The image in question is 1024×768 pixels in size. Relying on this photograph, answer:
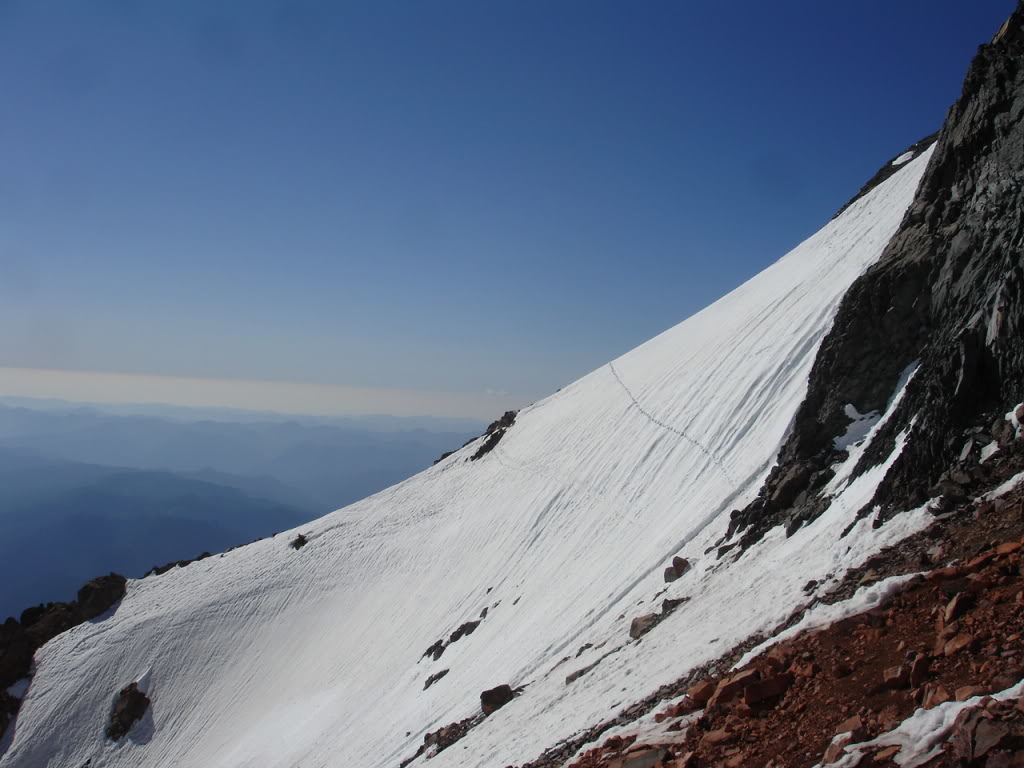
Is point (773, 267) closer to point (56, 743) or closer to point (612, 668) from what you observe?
point (612, 668)

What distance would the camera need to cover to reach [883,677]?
7348 mm

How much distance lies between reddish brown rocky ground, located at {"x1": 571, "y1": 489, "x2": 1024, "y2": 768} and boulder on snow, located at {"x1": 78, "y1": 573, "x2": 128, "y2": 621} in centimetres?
5651

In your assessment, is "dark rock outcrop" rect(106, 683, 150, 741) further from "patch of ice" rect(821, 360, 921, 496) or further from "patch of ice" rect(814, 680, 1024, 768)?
"patch of ice" rect(814, 680, 1024, 768)

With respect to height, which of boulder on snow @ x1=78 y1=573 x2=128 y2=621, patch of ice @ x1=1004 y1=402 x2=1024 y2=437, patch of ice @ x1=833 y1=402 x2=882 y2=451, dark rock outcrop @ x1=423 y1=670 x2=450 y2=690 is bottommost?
patch of ice @ x1=1004 y1=402 x2=1024 y2=437

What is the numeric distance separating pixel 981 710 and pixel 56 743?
52.7 m

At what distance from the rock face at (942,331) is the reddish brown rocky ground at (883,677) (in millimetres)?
3322

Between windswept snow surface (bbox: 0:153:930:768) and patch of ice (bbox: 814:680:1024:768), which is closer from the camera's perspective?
patch of ice (bbox: 814:680:1024:768)

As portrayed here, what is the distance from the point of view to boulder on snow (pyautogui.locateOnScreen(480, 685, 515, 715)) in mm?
19078

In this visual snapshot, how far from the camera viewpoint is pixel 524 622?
1046 inches

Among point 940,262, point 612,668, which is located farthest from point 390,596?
point 940,262

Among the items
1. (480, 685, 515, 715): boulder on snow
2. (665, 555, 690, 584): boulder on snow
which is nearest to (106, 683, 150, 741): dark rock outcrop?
(480, 685, 515, 715): boulder on snow

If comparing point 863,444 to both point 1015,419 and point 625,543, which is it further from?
point 625,543

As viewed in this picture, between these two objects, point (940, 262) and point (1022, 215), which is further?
point (940, 262)

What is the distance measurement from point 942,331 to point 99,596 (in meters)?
60.9
